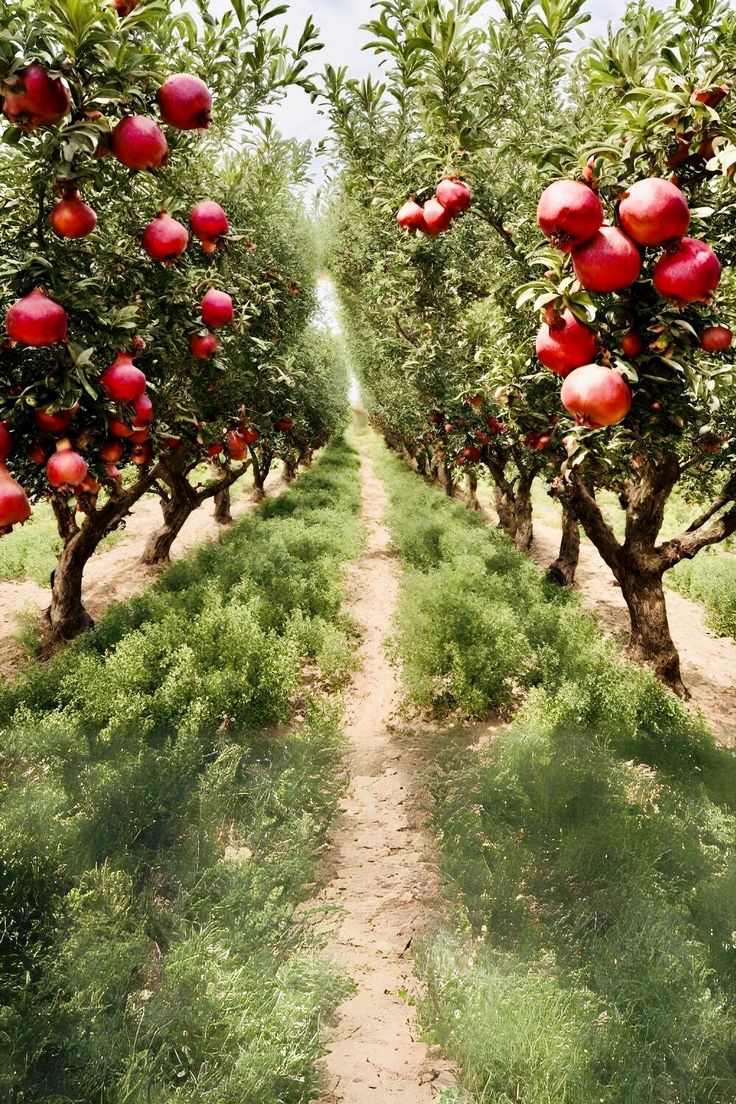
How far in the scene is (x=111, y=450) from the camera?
284cm

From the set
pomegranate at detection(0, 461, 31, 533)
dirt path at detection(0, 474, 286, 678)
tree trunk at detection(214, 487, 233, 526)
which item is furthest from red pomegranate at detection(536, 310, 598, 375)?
tree trunk at detection(214, 487, 233, 526)

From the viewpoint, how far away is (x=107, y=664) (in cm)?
681

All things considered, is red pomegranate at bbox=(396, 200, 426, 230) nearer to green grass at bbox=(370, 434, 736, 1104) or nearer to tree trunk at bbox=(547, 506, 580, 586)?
green grass at bbox=(370, 434, 736, 1104)

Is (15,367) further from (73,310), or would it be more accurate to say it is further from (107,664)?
(107,664)

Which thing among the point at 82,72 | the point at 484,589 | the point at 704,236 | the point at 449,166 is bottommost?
the point at 484,589

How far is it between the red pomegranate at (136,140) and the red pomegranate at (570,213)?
4.99 feet

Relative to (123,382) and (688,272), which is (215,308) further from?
(688,272)

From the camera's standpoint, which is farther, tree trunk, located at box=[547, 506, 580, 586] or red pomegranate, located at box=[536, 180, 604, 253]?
tree trunk, located at box=[547, 506, 580, 586]

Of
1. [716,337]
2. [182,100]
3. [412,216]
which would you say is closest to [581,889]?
[716,337]

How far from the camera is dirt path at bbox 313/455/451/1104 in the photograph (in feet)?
11.0

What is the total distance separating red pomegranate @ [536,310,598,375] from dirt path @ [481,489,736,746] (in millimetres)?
6735

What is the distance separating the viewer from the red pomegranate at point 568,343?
6.76ft

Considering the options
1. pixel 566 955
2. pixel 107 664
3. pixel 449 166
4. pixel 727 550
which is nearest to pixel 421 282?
pixel 449 166

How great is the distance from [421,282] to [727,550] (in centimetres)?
1645
